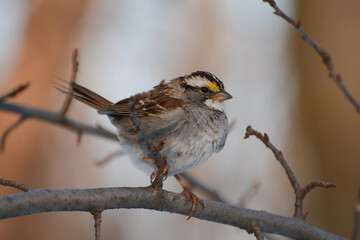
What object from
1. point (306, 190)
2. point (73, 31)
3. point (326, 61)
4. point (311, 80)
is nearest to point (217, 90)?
point (306, 190)

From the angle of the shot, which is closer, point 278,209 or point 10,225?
point 10,225

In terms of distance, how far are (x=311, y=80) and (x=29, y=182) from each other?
16.3 ft

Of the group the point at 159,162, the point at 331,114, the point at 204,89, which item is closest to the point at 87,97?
the point at 204,89

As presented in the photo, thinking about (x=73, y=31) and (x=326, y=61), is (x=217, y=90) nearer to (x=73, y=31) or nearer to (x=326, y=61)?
(x=326, y=61)

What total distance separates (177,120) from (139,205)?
3.69 ft

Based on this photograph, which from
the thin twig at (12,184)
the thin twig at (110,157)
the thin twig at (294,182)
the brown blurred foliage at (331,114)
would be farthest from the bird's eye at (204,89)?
the brown blurred foliage at (331,114)

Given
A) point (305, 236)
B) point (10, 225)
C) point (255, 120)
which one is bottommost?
point (10, 225)

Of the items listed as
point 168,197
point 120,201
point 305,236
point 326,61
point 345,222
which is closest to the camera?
point 326,61

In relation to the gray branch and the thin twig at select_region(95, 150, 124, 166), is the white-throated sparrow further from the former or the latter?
the gray branch

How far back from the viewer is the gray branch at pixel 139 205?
243 cm

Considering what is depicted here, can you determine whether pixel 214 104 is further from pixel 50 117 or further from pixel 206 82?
pixel 50 117

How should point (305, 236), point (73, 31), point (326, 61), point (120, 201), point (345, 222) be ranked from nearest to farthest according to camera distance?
point (326, 61) < point (120, 201) < point (305, 236) < point (345, 222) < point (73, 31)

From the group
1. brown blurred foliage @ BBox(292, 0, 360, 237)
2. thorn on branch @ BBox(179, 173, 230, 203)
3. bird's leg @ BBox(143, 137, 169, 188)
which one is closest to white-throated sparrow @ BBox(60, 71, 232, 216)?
thorn on branch @ BBox(179, 173, 230, 203)

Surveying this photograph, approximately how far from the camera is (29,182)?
758cm
